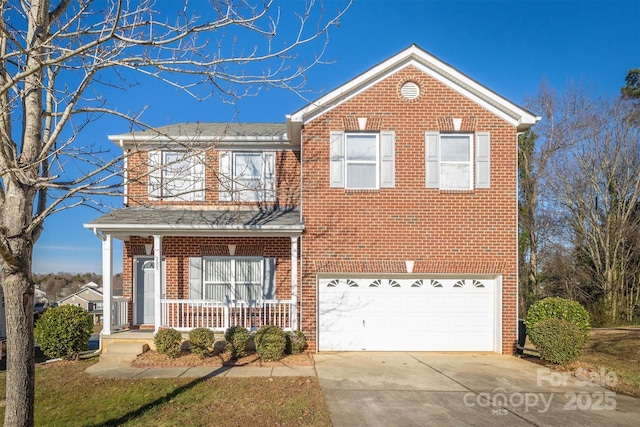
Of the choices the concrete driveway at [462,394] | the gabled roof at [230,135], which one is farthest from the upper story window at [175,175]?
the concrete driveway at [462,394]

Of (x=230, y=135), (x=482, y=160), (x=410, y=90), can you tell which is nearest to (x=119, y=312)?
(x=230, y=135)

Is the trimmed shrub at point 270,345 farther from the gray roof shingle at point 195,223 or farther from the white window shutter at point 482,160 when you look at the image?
the white window shutter at point 482,160

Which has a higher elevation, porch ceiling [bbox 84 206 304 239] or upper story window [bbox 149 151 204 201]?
upper story window [bbox 149 151 204 201]

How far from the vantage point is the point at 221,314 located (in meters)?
12.4

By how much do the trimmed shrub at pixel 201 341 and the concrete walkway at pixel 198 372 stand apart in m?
0.70

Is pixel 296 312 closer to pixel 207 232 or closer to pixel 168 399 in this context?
pixel 207 232

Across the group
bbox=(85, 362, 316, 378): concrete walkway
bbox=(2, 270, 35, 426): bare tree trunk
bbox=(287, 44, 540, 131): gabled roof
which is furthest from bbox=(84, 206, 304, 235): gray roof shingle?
→ bbox=(2, 270, 35, 426): bare tree trunk

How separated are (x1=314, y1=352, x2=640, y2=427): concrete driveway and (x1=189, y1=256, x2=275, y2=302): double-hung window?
10.3ft

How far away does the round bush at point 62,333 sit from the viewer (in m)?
10.4

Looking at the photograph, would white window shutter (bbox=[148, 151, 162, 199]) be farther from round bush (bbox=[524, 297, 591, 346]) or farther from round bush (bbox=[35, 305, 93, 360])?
round bush (bbox=[524, 297, 591, 346])

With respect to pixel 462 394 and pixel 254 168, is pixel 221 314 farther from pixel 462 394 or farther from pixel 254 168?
pixel 462 394

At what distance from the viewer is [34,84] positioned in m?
5.12

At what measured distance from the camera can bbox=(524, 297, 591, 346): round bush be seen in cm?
988

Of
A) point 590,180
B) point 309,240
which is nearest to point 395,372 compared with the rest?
point 309,240
